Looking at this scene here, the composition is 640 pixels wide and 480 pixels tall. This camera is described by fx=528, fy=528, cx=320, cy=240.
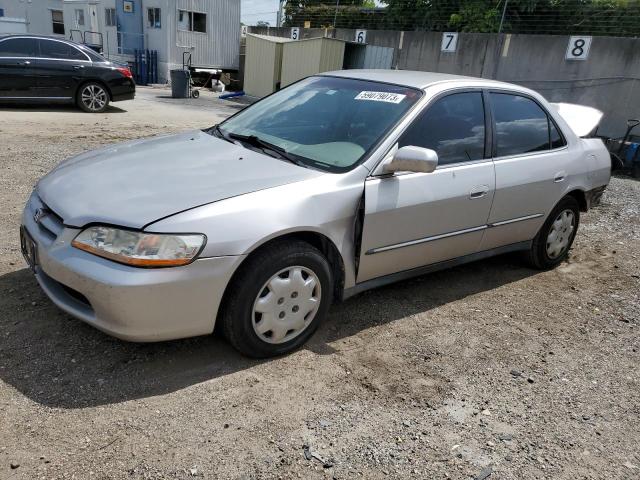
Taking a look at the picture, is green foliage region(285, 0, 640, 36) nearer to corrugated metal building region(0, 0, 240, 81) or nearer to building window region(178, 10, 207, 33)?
corrugated metal building region(0, 0, 240, 81)

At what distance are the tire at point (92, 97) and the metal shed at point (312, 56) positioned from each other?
6.64m

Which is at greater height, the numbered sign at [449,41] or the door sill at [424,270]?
the numbered sign at [449,41]

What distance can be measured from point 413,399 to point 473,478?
1.87 ft

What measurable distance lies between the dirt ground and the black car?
26.7 ft

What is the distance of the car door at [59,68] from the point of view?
11016mm

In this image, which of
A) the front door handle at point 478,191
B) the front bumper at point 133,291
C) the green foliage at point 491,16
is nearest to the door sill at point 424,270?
the front door handle at point 478,191

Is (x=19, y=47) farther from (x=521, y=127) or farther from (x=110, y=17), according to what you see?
(x=110, y=17)

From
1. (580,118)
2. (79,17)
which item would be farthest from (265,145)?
(79,17)

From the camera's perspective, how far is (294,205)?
2.90 m

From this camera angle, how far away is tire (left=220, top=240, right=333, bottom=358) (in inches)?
110

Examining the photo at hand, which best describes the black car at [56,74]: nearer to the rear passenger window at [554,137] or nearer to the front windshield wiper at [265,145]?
the front windshield wiper at [265,145]

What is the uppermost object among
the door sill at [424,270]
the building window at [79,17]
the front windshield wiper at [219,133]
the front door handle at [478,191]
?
the building window at [79,17]

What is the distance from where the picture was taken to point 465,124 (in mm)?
3814

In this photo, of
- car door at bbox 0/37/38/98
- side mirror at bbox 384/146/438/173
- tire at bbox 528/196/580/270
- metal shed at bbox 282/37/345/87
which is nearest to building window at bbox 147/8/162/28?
metal shed at bbox 282/37/345/87
